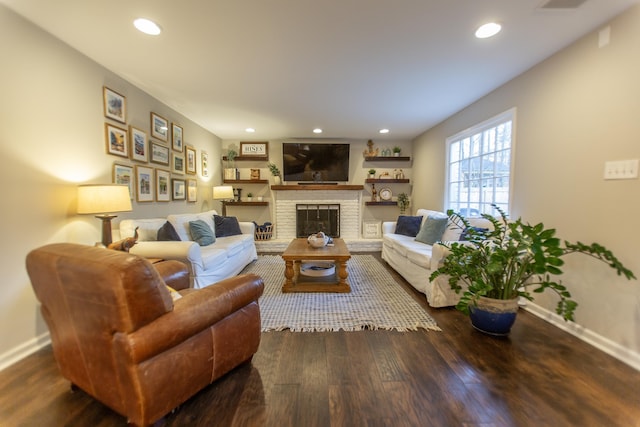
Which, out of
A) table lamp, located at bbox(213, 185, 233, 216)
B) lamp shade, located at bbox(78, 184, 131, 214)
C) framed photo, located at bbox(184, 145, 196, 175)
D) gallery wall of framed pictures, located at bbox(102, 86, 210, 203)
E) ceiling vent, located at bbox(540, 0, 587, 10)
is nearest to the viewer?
ceiling vent, located at bbox(540, 0, 587, 10)

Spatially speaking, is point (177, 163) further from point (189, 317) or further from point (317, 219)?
point (189, 317)

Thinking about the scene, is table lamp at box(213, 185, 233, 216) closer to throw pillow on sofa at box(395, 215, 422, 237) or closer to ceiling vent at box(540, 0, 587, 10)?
throw pillow on sofa at box(395, 215, 422, 237)

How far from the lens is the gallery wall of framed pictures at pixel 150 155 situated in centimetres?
258

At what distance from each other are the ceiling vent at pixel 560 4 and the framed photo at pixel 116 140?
→ 364 centimetres

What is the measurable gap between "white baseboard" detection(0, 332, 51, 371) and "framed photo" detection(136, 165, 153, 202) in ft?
4.94

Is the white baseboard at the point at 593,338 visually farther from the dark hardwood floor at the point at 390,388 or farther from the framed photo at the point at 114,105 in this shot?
the framed photo at the point at 114,105

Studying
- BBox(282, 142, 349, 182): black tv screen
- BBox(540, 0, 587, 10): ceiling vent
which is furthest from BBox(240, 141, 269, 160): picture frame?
BBox(540, 0, 587, 10): ceiling vent

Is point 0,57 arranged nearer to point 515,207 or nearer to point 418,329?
point 418,329

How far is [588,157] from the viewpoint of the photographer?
6.56 feet

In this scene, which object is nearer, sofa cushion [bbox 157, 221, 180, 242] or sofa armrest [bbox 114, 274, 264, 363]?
sofa armrest [bbox 114, 274, 264, 363]

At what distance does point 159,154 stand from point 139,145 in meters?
0.36

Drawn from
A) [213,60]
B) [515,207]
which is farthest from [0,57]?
[515,207]

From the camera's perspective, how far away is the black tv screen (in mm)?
5289

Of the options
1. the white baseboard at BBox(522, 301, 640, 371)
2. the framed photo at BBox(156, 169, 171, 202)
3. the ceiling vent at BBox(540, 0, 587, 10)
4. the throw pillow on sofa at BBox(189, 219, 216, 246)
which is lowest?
the white baseboard at BBox(522, 301, 640, 371)
